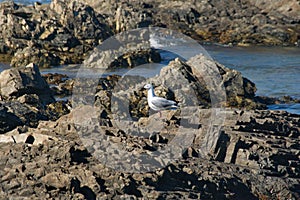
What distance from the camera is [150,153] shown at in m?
11.1

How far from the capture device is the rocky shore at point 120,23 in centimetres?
3030

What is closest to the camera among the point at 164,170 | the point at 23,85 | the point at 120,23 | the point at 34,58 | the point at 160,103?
the point at 164,170

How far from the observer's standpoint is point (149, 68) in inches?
1075

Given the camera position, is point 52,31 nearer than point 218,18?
Yes

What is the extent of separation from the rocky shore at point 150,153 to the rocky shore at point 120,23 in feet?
47.5

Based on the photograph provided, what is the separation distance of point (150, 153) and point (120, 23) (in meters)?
24.0

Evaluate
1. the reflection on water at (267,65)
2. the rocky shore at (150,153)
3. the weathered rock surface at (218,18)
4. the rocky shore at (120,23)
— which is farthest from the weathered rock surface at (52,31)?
the rocky shore at (150,153)

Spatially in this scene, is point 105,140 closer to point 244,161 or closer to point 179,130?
point 179,130

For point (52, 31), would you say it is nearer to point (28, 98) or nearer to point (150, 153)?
point (28, 98)

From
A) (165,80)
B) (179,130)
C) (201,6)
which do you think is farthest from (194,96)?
(201,6)

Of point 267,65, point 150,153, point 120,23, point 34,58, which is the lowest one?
point 267,65

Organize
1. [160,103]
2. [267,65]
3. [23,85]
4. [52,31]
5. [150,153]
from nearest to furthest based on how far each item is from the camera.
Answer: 1. [150,153]
2. [160,103]
3. [23,85]
4. [267,65]
5. [52,31]

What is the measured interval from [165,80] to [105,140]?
8.33 meters

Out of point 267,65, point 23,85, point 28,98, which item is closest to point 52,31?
point 267,65
